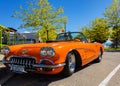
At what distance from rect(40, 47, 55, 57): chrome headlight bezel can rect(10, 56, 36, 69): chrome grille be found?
28cm

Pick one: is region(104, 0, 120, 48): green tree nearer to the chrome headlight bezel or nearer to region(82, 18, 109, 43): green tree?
region(82, 18, 109, 43): green tree

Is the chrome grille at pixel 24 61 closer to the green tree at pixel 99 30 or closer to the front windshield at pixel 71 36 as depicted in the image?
the front windshield at pixel 71 36

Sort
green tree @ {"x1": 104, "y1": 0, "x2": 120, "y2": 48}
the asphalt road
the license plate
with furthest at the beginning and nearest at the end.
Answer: green tree @ {"x1": 104, "y1": 0, "x2": 120, "y2": 48} < the license plate < the asphalt road

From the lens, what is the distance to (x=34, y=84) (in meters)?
5.07

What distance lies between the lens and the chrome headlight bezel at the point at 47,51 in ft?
16.9

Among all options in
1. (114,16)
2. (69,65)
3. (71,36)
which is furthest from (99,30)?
(69,65)

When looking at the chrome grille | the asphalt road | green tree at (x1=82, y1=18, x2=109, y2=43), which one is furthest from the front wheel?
green tree at (x1=82, y1=18, x2=109, y2=43)

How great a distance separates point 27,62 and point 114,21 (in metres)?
31.9

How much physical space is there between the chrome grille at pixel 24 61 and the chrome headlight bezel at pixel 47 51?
0.93 ft

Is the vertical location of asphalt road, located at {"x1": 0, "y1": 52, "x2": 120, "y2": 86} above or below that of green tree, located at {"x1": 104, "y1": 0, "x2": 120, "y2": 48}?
below

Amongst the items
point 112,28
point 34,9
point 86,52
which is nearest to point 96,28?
point 112,28

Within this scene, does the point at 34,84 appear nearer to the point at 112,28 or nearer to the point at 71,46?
the point at 71,46

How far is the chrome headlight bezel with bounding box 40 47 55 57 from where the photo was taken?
5148 mm

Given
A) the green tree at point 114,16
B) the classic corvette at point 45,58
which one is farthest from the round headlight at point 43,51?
the green tree at point 114,16
